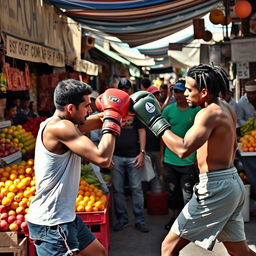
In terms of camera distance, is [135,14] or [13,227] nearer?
[13,227]

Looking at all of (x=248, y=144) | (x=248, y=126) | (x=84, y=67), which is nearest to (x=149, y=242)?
(x=248, y=144)

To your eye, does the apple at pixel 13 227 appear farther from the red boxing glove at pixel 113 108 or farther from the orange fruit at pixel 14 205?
the red boxing glove at pixel 113 108

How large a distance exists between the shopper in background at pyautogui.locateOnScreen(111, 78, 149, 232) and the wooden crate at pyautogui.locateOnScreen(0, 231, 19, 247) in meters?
2.14

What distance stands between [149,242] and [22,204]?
6.20 ft

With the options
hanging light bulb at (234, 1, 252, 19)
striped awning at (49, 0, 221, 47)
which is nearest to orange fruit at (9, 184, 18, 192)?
striped awning at (49, 0, 221, 47)

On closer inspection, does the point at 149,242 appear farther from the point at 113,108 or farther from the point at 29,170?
the point at 113,108

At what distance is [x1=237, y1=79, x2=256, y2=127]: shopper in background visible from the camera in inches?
320

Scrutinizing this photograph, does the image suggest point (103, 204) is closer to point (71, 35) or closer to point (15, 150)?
point (15, 150)

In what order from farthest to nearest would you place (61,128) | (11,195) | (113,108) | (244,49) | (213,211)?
(244,49)
(11,195)
(213,211)
(113,108)
(61,128)

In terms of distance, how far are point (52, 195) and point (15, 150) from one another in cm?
301

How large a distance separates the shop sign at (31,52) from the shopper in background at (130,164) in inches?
49.5

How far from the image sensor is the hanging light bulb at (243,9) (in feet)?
30.8

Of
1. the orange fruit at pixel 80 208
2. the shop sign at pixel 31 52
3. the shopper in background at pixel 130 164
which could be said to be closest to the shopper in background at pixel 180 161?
the shopper in background at pixel 130 164

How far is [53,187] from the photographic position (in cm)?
342
